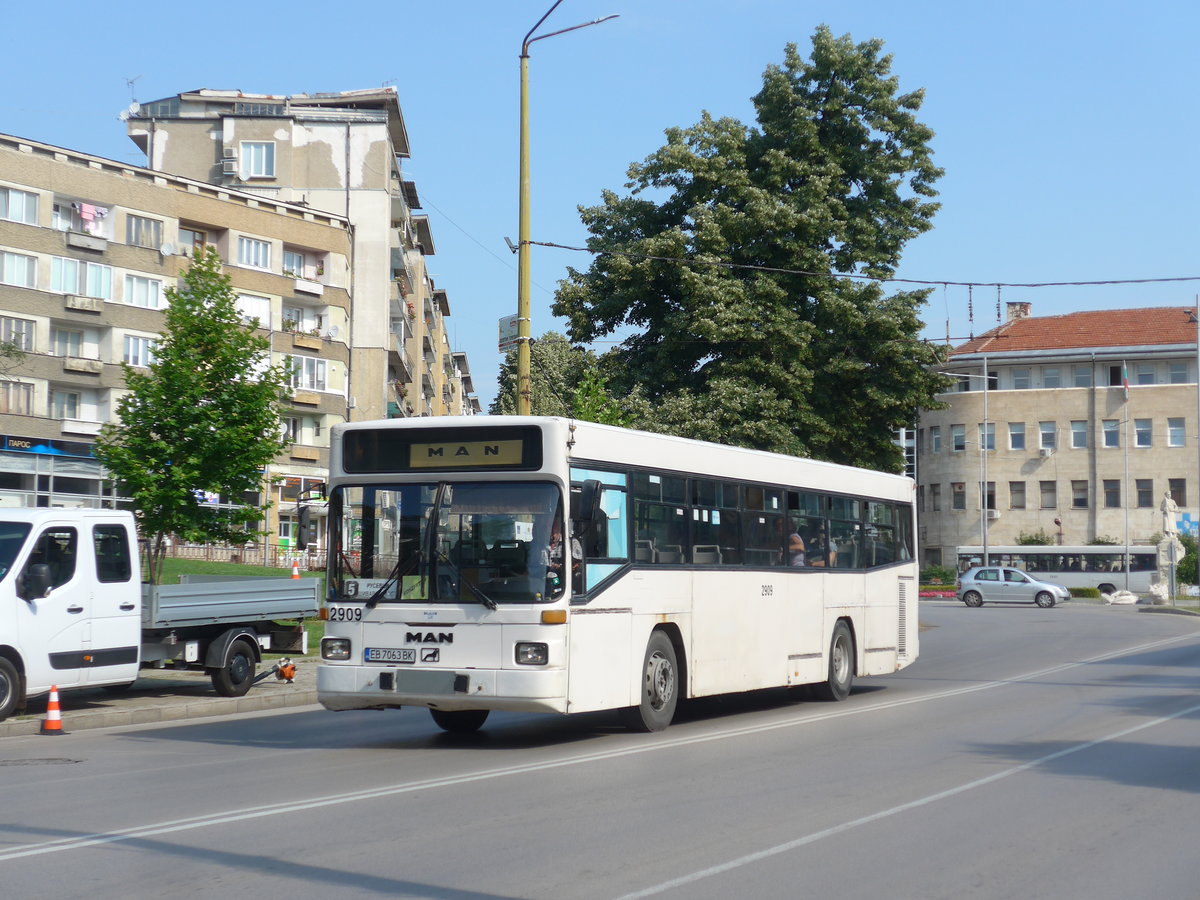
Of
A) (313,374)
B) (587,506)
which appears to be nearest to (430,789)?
(587,506)

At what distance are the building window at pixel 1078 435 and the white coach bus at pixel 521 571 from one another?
76.0 metres

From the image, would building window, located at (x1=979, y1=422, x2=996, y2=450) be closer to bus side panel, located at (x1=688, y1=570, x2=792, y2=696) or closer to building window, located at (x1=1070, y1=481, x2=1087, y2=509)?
building window, located at (x1=1070, y1=481, x2=1087, y2=509)

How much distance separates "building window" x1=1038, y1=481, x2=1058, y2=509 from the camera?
283 ft

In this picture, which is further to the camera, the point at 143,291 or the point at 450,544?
the point at 143,291

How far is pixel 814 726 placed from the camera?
1471cm

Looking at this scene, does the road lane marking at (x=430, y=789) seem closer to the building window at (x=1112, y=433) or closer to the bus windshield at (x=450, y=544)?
the bus windshield at (x=450, y=544)

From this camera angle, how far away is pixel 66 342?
55.1 m

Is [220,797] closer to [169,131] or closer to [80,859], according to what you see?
[80,859]

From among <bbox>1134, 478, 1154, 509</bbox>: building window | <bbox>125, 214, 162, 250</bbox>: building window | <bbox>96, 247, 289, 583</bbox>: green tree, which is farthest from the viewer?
<bbox>1134, 478, 1154, 509</bbox>: building window

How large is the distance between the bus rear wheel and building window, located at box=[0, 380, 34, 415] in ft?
138

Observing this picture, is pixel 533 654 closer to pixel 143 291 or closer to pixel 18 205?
pixel 18 205

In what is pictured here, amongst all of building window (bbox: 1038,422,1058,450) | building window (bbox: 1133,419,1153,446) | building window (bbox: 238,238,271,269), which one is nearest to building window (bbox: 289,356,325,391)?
building window (bbox: 238,238,271,269)

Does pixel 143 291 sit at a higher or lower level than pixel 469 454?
higher

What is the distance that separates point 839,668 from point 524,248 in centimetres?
744
